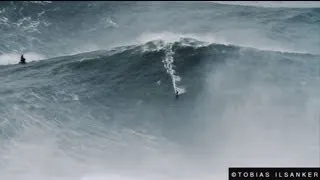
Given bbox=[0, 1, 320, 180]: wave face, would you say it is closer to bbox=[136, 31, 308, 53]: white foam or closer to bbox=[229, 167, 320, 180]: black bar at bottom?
bbox=[136, 31, 308, 53]: white foam

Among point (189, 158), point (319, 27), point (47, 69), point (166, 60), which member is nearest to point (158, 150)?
point (189, 158)

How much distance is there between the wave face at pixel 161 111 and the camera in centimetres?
4528

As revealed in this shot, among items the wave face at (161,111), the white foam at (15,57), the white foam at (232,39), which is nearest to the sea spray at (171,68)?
the wave face at (161,111)

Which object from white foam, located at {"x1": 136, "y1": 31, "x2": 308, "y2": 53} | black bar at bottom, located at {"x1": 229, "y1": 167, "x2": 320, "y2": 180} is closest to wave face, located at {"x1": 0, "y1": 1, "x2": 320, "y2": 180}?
white foam, located at {"x1": 136, "y1": 31, "x2": 308, "y2": 53}

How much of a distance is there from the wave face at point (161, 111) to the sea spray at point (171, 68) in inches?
9.8

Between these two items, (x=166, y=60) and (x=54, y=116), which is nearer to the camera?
(x=54, y=116)

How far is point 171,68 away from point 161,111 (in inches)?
536

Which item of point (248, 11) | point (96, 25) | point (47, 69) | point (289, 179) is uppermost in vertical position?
point (248, 11)

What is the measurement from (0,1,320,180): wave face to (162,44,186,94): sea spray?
249 mm

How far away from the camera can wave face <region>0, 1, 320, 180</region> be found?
4528 centimetres

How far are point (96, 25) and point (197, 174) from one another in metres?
89.6

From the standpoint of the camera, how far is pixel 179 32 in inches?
4729

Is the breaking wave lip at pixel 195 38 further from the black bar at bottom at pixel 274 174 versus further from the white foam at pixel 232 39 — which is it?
the black bar at bottom at pixel 274 174

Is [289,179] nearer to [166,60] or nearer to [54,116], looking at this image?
[54,116]
